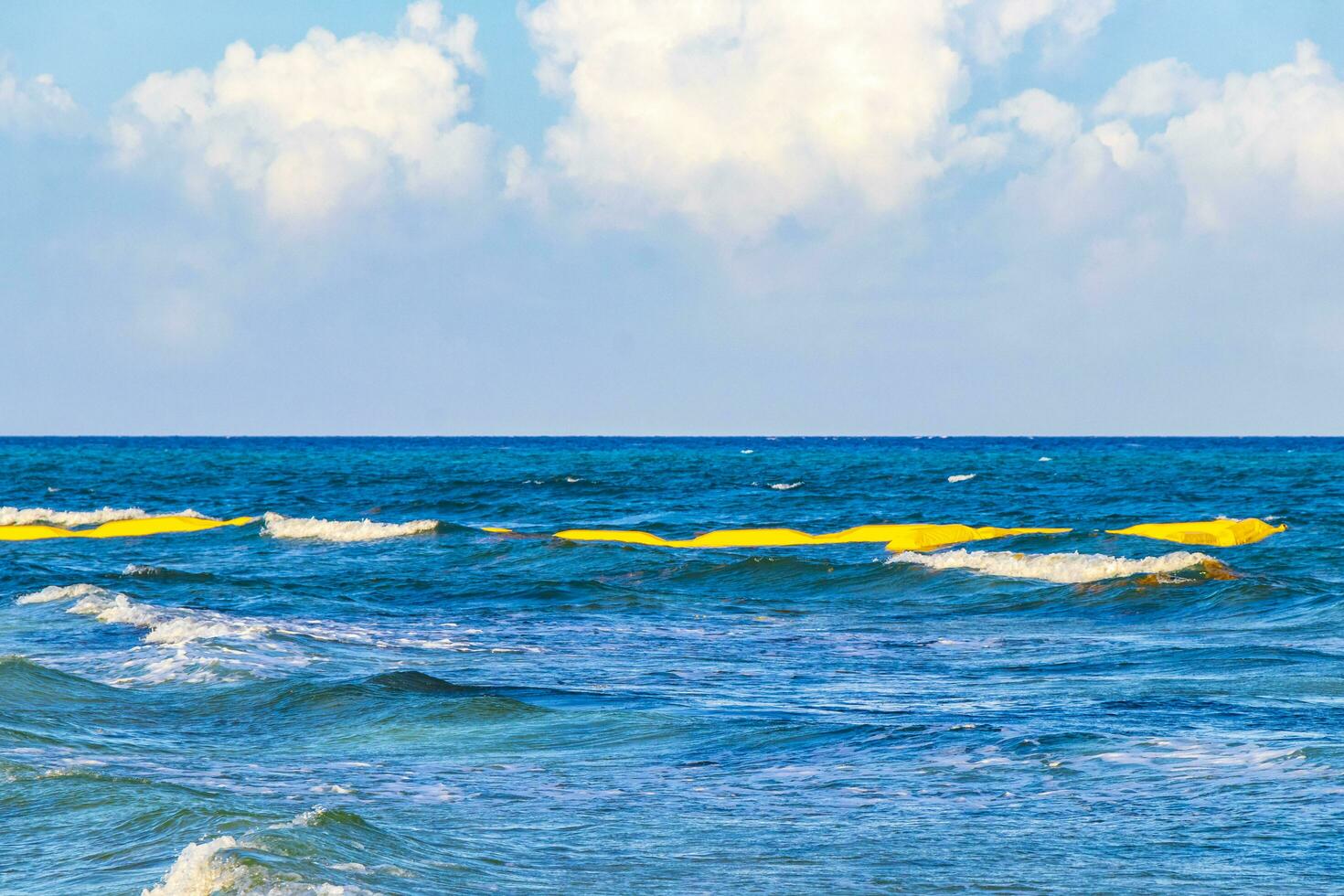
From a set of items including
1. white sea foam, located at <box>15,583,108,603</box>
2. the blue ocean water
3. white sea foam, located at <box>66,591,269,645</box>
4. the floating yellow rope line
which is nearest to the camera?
the blue ocean water

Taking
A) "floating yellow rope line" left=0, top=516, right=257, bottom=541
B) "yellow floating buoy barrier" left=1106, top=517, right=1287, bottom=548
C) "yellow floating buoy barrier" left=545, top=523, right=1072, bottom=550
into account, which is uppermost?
"yellow floating buoy barrier" left=1106, top=517, right=1287, bottom=548

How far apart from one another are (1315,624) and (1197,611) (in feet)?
6.06

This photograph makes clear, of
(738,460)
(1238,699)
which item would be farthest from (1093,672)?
(738,460)

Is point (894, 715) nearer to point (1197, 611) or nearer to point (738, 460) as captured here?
point (1197, 611)

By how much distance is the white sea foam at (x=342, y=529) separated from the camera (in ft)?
117

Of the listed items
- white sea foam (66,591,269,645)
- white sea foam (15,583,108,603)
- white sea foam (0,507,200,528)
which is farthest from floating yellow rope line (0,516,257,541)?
white sea foam (66,591,269,645)

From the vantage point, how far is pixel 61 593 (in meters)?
22.3

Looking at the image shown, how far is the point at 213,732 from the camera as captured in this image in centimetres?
1189

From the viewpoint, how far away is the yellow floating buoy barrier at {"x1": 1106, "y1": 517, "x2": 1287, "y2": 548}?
31766 millimetres

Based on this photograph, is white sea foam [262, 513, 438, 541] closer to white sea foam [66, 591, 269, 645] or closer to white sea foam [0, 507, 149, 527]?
white sea foam [0, 507, 149, 527]

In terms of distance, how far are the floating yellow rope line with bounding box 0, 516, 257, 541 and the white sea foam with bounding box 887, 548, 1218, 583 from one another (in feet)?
65.8

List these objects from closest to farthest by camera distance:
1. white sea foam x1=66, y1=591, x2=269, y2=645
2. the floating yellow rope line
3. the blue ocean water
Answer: the blue ocean water < white sea foam x1=66, y1=591, x2=269, y2=645 < the floating yellow rope line

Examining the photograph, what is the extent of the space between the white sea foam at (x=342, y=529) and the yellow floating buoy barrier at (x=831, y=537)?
3.93m

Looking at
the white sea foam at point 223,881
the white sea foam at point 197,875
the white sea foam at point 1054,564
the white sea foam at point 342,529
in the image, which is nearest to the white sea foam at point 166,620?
the white sea foam at point 197,875
